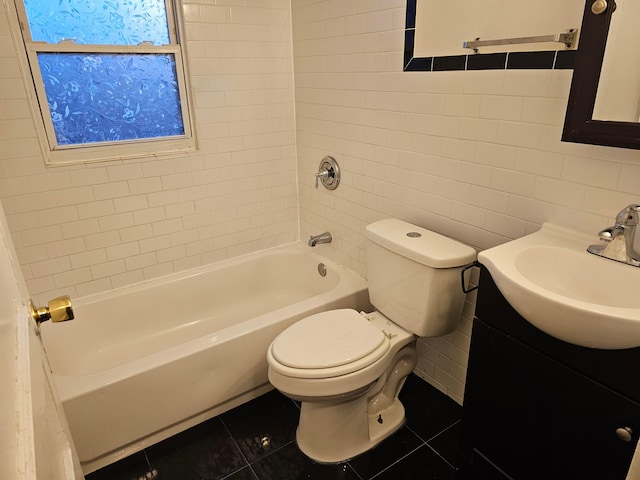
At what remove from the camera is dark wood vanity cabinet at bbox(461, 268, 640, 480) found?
3.37 ft

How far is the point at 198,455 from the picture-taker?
176 centimetres

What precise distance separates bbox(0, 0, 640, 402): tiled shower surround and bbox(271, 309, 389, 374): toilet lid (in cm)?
44

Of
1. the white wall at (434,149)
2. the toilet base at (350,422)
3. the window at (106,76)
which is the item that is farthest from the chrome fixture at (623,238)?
the window at (106,76)

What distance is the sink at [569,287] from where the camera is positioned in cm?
91

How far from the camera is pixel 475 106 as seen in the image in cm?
154

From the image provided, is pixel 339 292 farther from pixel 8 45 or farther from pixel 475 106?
pixel 8 45

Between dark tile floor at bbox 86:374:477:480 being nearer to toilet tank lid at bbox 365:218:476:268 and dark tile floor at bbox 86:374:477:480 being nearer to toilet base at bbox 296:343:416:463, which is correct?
toilet base at bbox 296:343:416:463

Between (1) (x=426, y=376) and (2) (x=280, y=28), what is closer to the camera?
(1) (x=426, y=376)

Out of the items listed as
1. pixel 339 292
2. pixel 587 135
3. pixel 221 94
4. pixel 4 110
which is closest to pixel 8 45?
pixel 4 110

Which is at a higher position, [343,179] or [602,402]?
[343,179]

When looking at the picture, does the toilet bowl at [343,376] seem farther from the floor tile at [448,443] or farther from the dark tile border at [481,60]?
the dark tile border at [481,60]

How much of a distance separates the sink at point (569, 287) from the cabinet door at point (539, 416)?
0.58 ft

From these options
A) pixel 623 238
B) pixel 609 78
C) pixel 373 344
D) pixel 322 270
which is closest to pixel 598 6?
pixel 609 78

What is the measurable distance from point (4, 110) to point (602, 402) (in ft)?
7.43
